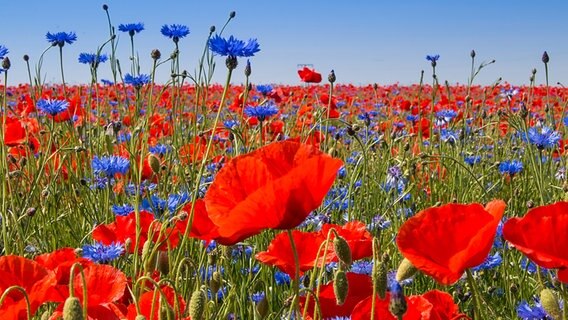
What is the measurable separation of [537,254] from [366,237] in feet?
1.72

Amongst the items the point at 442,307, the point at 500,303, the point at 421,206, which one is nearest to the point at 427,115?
the point at 421,206

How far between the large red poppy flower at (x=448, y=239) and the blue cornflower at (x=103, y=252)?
2.28ft

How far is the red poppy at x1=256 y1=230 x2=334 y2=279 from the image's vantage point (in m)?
1.19

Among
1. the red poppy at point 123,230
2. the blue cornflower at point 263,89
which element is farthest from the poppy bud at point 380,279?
the blue cornflower at point 263,89

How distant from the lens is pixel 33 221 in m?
2.42

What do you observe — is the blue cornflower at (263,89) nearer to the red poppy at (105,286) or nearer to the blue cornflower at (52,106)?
the blue cornflower at (52,106)

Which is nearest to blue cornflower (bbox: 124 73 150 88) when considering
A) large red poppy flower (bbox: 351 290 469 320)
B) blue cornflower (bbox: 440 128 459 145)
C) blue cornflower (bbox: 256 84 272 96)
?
blue cornflower (bbox: 256 84 272 96)

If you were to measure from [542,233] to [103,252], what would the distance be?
2.82 ft

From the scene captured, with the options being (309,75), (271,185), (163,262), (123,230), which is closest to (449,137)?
(309,75)

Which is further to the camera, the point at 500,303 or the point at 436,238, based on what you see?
the point at 500,303

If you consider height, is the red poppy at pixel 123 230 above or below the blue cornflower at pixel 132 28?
below

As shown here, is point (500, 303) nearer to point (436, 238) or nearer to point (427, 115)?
point (436, 238)

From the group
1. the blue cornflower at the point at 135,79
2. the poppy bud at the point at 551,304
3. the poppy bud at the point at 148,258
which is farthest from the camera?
the blue cornflower at the point at 135,79

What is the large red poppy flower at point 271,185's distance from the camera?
0.88 meters
